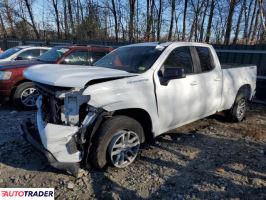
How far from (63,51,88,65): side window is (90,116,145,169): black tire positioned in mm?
4410

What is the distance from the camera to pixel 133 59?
171 inches

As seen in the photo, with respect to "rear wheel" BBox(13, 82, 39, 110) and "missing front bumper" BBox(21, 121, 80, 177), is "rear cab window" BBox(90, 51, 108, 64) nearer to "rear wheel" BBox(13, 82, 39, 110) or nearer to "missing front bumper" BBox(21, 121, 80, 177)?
"rear wheel" BBox(13, 82, 39, 110)

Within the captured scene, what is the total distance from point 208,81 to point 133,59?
1481 mm

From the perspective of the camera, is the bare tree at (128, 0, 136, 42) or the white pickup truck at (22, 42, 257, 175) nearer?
the white pickup truck at (22, 42, 257, 175)

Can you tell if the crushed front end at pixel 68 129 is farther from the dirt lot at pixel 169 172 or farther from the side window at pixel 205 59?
the side window at pixel 205 59

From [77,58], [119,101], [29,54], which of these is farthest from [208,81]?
[29,54]

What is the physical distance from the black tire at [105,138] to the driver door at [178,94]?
67 cm

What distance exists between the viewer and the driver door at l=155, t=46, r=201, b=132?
3918mm

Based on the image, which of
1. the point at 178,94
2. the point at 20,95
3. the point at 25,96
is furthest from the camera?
the point at 25,96

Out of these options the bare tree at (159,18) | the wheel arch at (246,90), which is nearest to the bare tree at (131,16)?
the bare tree at (159,18)

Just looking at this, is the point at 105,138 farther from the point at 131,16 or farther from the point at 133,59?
the point at 131,16

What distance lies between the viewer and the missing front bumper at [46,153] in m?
3.11

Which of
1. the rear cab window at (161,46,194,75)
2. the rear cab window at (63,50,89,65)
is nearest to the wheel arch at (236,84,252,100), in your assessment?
the rear cab window at (161,46,194,75)

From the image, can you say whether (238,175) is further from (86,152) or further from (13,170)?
(13,170)
